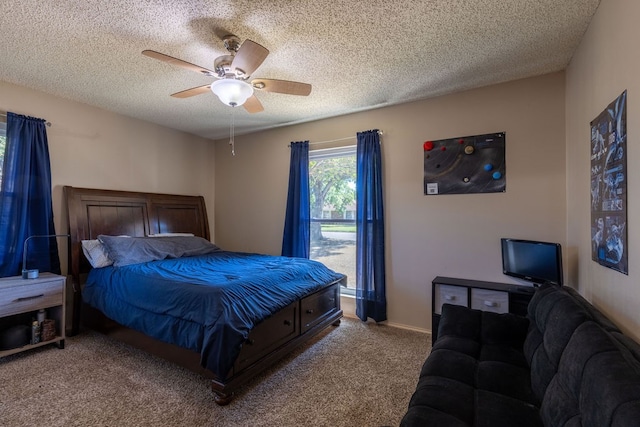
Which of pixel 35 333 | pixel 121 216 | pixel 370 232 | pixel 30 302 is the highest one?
pixel 121 216

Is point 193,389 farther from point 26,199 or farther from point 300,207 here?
point 26,199

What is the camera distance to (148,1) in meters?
1.81

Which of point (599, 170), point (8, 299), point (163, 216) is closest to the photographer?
point (599, 170)

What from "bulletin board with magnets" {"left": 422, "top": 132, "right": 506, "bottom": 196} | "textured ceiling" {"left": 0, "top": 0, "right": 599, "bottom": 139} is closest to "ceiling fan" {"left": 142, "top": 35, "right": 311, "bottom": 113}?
"textured ceiling" {"left": 0, "top": 0, "right": 599, "bottom": 139}

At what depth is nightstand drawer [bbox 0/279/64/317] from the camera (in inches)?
98.8

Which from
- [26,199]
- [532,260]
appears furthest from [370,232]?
[26,199]

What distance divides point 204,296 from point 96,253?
1.85m

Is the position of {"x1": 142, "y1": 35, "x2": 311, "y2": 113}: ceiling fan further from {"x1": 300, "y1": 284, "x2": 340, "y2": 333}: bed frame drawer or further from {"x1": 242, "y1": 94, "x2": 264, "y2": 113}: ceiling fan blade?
{"x1": 300, "y1": 284, "x2": 340, "y2": 333}: bed frame drawer

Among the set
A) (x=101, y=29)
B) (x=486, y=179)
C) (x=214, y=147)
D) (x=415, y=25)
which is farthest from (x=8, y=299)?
(x=486, y=179)

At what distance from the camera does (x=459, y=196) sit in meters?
3.10

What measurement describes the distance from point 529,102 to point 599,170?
1.31 m

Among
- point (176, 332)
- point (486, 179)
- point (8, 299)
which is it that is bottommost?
point (176, 332)

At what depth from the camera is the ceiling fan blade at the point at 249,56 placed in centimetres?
180

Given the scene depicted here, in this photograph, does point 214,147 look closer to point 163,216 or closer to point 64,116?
point 163,216
